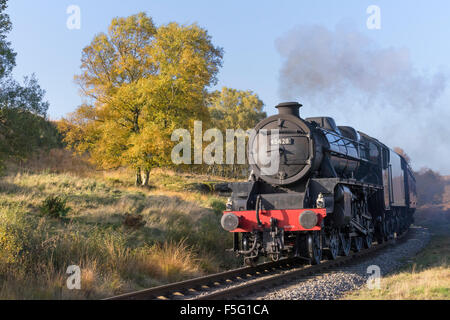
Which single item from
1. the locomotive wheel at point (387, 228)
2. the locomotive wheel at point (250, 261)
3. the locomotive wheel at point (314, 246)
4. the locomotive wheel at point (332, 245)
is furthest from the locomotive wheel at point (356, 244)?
the locomotive wheel at point (250, 261)

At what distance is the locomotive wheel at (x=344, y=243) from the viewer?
1158 centimetres

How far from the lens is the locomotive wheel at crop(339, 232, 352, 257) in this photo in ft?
38.0

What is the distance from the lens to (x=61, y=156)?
3400 centimetres

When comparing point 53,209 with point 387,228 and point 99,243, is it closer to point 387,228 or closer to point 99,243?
point 99,243

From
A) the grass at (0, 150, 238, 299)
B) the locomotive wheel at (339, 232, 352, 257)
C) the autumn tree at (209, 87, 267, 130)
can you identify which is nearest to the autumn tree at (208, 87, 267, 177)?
the autumn tree at (209, 87, 267, 130)

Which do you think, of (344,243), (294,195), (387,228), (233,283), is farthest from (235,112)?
(233,283)

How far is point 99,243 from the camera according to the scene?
9430 mm

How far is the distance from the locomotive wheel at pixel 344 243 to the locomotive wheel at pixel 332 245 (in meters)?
0.39

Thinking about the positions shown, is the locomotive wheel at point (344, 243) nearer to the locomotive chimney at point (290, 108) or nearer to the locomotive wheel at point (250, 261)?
the locomotive wheel at point (250, 261)

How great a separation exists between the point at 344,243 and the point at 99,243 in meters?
6.90

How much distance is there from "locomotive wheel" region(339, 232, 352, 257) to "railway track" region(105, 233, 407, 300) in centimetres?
24
